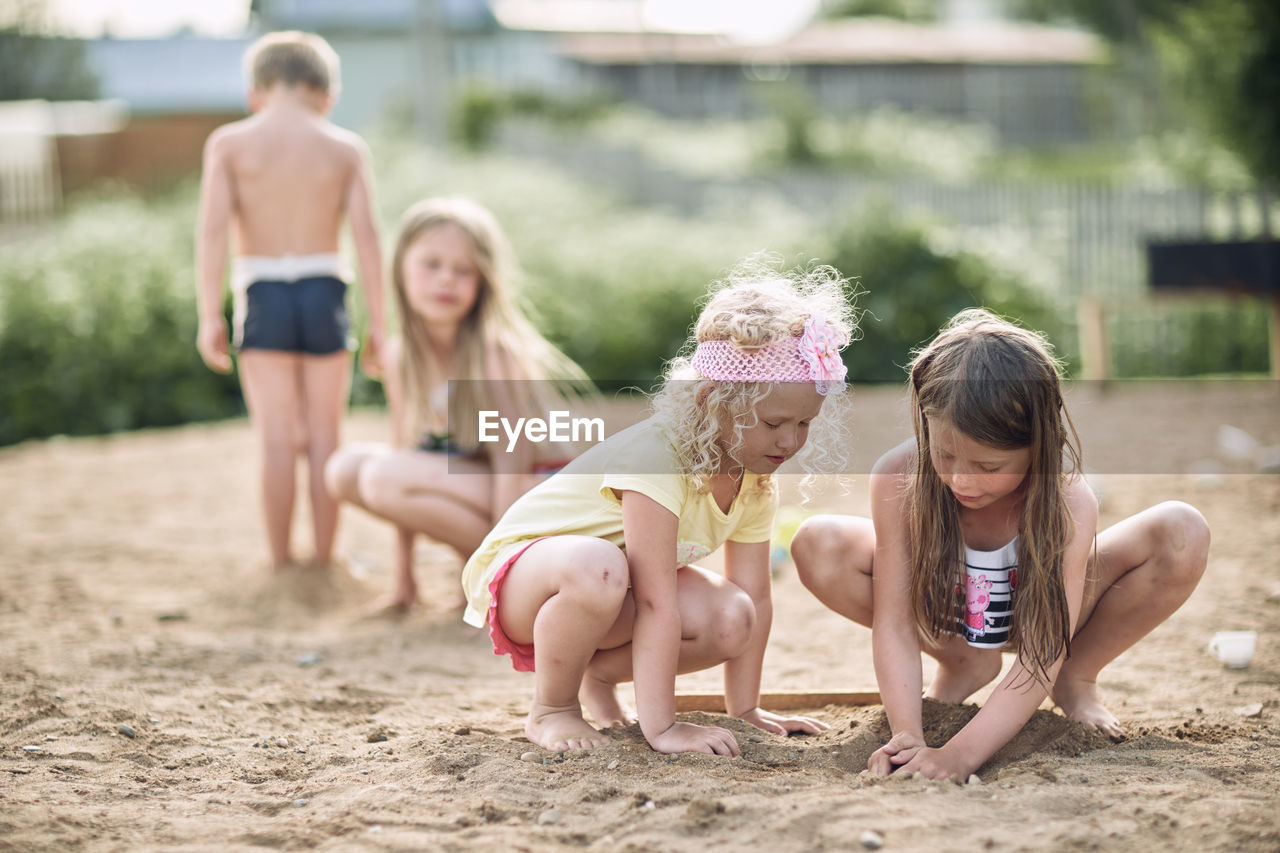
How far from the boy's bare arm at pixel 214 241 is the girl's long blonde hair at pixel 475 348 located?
0.72 metres

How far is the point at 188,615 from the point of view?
4320 millimetres

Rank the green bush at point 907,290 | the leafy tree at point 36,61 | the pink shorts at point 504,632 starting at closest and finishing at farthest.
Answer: the pink shorts at point 504,632 < the green bush at point 907,290 < the leafy tree at point 36,61

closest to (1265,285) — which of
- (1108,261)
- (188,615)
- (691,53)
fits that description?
(1108,261)

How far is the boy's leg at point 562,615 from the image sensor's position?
8.45 feet

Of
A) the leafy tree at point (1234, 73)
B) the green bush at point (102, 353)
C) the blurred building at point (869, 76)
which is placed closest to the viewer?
the green bush at point (102, 353)

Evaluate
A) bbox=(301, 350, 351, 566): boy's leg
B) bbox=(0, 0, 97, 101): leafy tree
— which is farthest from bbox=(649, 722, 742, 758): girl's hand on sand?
bbox=(0, 0, 97, 101): leafy tree

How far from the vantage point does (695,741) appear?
259 cm

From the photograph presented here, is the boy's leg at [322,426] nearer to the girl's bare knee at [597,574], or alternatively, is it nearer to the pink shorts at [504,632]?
the pink shorts at [504,632]

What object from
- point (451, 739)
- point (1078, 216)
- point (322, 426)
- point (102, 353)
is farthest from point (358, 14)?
point (451, 739)

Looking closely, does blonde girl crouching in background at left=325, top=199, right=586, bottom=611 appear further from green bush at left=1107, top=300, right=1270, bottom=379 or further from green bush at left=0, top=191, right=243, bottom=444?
green bush at left=1107, top=300, right=1270, bottom=379

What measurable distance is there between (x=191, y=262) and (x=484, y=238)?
20.8 feet

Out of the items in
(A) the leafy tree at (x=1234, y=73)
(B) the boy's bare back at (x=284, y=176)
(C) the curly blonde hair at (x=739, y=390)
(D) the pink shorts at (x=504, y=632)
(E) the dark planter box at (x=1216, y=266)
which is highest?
(A) the leafy tree at (x=1234, y=73)

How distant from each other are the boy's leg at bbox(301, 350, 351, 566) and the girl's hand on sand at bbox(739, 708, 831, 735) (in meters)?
2.34

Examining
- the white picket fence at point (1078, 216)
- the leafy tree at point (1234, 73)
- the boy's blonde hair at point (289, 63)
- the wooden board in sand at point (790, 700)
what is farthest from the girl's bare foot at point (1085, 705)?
the leafy tree at point (1234, 73)
